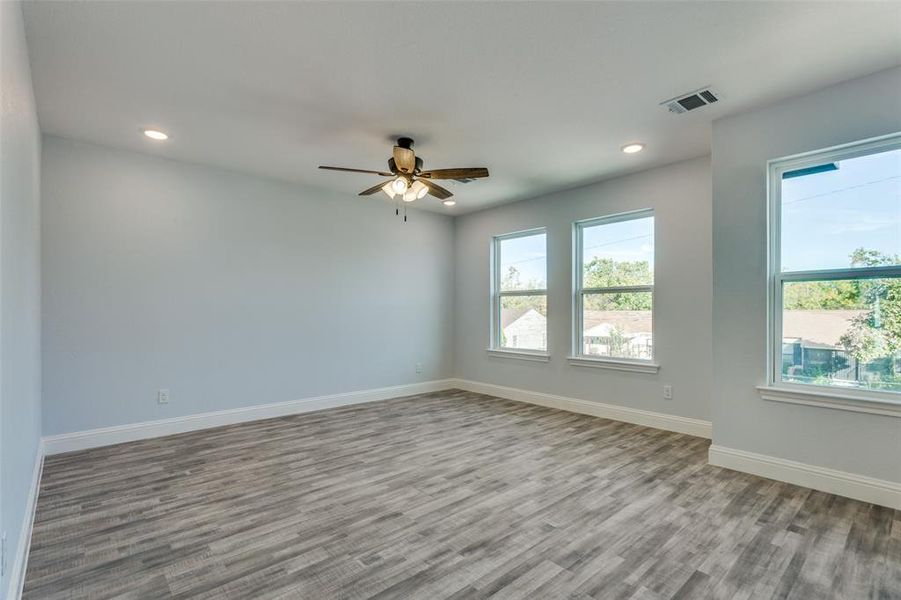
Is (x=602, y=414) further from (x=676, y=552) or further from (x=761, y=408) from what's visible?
(x=676, y=552)

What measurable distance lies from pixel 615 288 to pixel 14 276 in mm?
4827

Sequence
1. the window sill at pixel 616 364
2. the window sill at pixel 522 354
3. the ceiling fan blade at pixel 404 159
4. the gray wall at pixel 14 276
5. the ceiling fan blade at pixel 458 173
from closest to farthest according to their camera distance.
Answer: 1. the gray wall at pixel 14 276
2. the ceiling fan blade at pixel 458 173
3. the ceiling fan blade at pixel 404 159
4. the window sill at pixel 616 364
5. the window sill at pixel 522 354

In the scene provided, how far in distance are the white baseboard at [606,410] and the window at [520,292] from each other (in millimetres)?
588

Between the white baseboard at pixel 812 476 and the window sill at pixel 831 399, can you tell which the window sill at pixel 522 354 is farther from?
the window sill at pixel 831 399

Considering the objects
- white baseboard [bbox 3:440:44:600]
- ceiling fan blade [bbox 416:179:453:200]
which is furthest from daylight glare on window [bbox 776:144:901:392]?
white baseboard [bbox 3:440:44:600]

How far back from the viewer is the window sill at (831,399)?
267 cm

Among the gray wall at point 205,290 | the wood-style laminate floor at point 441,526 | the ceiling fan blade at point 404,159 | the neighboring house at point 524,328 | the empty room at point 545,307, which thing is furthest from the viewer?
the neighboring house at point 524,328

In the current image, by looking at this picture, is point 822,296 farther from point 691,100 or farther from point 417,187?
point 417,187

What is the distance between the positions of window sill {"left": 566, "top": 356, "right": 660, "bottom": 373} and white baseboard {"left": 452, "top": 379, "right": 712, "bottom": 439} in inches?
16.5

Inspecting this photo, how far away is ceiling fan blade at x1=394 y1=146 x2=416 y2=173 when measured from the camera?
3.50 meters

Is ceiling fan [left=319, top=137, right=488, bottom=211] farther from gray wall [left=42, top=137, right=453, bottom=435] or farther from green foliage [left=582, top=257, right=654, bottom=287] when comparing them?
green foliage [left=582, top=257, right=654, bottom=287]

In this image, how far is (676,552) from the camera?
217cm

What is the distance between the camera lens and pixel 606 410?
483cm

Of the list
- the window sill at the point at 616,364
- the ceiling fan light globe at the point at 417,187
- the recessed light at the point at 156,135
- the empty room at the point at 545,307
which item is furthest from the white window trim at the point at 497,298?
the recessed light at the point at 156,135
